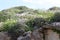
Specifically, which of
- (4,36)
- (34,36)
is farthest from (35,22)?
(34,36)

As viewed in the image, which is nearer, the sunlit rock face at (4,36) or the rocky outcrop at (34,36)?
the rocky outcrop at (34,36)

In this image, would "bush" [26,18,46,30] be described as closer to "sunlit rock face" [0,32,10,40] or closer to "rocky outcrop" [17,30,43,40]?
"sunlit rock face" [0,32,10,40]

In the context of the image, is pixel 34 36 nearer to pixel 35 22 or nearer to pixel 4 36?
pixel 4 36

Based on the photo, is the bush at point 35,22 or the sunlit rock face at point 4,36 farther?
the bush at point 35,22

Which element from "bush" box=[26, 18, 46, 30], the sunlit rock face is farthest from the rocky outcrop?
"bush" box=[26, 18, 46, 30]

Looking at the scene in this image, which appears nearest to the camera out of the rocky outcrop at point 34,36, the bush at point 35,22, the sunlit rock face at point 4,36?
the rocky outcrop at point 34,36

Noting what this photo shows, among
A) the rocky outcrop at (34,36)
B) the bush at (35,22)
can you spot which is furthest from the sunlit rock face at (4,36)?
the rocky outcrop at (34,36)

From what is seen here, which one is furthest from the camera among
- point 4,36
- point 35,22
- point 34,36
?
point 35,22

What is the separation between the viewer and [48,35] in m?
20.2

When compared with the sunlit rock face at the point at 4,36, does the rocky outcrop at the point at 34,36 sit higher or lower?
higher

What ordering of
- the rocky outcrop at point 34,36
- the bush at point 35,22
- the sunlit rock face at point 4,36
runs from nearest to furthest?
the rocky outcrop at point 34,36
the sunlit rock face at point 4,36
the bush at point 35,22

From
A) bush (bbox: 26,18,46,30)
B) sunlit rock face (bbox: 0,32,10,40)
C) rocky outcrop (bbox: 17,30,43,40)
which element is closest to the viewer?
rocky outcrop (bbox: 17,30,43,40)

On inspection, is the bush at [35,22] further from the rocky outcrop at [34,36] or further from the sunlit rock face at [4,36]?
the rocky outcrop at [34,36]

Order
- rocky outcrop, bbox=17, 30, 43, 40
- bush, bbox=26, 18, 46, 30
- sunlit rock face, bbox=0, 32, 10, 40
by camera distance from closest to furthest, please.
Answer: rocky outcrop, bbox=17, 30, 43, 40
sunlit rock face, bbox=0, 32, 10, 40
bush, bbox=26, 18, 46, 30
